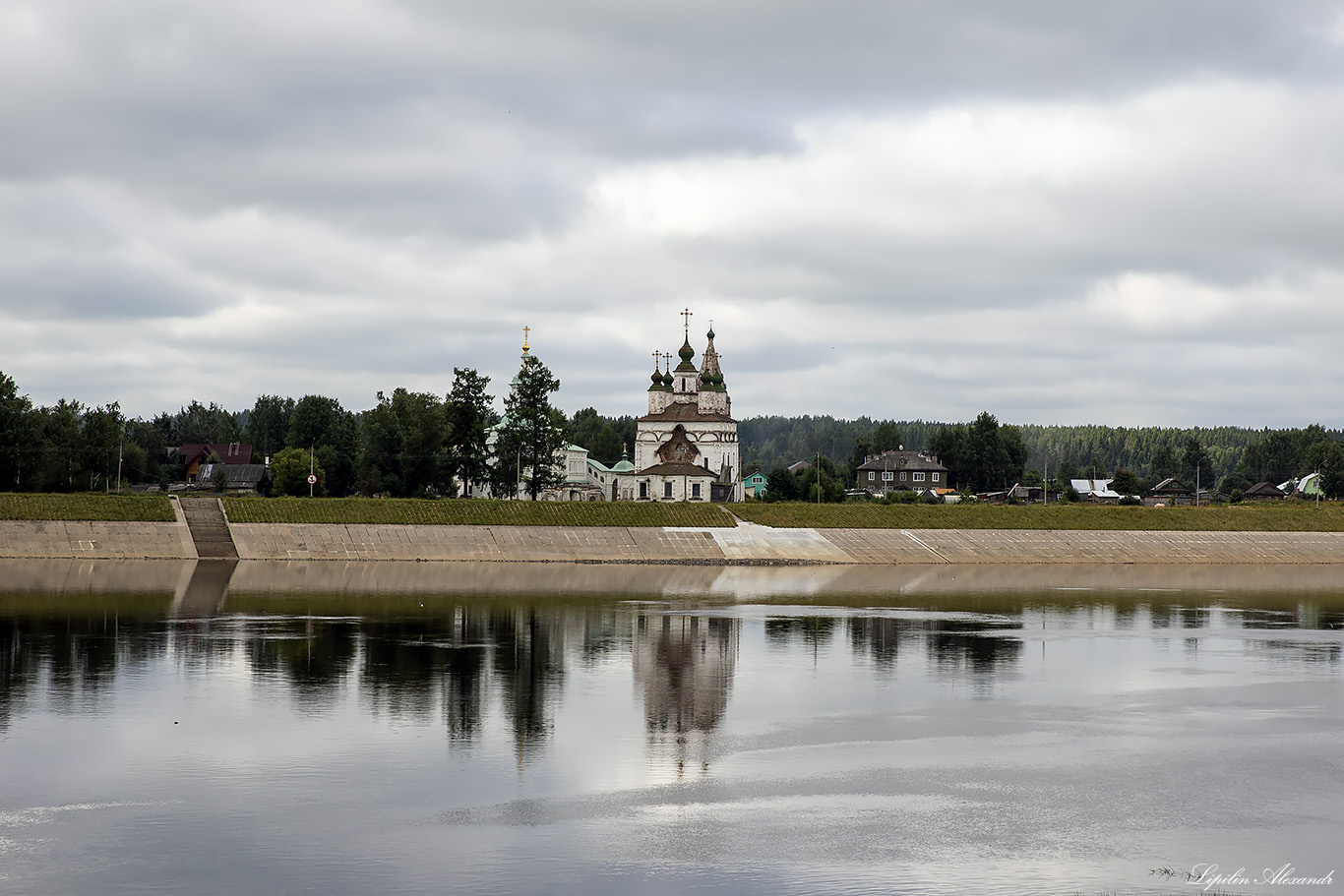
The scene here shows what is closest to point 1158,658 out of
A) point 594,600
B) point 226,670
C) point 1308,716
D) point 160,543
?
point 1308,716

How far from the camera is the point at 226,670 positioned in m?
39.6

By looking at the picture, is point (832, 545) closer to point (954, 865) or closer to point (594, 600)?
point (594, 600)

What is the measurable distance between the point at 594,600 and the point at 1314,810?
40.0m

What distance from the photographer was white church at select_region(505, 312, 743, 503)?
479ft

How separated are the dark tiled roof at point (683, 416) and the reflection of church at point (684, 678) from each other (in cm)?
9654

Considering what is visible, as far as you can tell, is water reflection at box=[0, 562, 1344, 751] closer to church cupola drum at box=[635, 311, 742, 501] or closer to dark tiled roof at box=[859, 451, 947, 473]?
church cupola drum at box=[635, 311, 742, 501]

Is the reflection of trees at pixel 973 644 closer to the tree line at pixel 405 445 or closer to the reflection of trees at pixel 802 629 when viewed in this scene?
the reflection of trees at pixel 802 629

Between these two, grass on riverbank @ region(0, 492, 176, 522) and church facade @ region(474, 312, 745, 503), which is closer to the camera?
grass on riverbank @ region(0, 492, 176, 522)

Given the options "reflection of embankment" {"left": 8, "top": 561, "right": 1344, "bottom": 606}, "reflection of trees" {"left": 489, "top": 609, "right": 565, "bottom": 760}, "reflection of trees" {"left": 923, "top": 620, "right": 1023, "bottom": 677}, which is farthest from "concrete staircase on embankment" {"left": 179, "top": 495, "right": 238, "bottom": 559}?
"reflection of trees" {"left": 923, "top": 620, "right": 1023, "bottom": 677}

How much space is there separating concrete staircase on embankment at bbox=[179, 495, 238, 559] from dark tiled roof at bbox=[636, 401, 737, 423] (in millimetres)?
64011

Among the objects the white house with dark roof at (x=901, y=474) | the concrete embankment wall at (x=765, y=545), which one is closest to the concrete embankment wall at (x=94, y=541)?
the concrete embankment wall at (x=765, y=545)

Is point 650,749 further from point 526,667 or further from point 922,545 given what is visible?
point 922,545

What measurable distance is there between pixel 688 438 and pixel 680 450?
5.94 feet

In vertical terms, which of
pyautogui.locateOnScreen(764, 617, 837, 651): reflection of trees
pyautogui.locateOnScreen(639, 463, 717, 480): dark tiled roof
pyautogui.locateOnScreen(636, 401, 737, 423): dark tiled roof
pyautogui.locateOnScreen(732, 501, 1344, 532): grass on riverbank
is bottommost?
pyautogui.locateOnScreen(764, 617, 837, 651): reflection of trees
